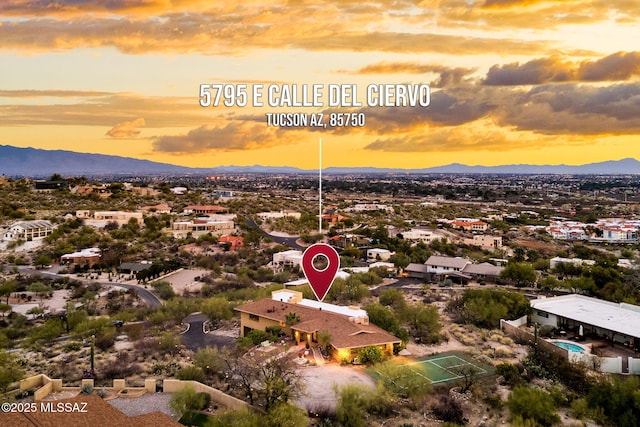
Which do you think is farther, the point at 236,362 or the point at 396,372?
the point at 236,362

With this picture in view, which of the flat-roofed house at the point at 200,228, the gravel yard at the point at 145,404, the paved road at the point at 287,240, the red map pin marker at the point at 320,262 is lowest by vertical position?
the gravel yard at the point at 145,404

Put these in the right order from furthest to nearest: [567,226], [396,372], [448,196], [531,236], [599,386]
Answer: [448,196], [567,226], [531,236], [396,372], [599,386]

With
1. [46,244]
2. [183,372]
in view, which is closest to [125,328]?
[183,372]

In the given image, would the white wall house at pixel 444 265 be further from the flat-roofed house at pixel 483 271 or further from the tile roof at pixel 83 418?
the tile roof at pixel 83 418

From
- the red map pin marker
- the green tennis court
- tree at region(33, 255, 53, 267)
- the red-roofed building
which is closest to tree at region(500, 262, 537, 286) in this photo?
the green tennis court

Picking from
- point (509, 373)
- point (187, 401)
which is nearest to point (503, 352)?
point (509, 373)

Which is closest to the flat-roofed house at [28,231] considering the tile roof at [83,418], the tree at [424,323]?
the tree at [424,323]

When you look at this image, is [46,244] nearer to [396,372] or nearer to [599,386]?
[396,372]
